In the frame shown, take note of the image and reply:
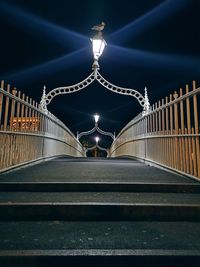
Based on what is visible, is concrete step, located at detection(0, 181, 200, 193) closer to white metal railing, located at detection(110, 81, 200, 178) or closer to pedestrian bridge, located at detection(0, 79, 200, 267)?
pedestrian bridge, located at detection(0, 79, 200, 267)

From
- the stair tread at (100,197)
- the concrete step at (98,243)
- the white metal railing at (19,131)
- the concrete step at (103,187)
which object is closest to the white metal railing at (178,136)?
the concrete step at (103,187)

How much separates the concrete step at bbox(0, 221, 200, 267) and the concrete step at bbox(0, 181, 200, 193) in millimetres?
894

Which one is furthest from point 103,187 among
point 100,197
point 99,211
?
point 99,211

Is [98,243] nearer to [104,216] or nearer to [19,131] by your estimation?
[104,216]

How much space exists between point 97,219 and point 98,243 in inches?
25.3

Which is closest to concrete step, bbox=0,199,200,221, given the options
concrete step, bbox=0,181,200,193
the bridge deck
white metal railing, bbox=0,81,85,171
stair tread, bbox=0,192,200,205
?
the bridge deck

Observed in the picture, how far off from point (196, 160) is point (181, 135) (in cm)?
70

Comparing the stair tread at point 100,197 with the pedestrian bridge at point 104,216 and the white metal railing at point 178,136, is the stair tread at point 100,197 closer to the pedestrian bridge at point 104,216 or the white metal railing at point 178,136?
the pedestrian bridge at point 104,216

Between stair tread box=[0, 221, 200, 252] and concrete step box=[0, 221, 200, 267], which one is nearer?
concrete step box=[0, 221, 200, 267]

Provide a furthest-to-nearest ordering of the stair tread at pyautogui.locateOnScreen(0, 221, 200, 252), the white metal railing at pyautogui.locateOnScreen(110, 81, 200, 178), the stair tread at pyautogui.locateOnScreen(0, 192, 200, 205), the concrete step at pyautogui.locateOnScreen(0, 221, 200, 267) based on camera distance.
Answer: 1. the white metal railing at pyautogui.locateOnScreen(110, 81, 200, 178)
2. the stair tread at pyautogui.locateOnScreen(0, 192, 200, 205)
3. the stair tread at pyautogui.locateOnScreen(0, 221, 200, 252)
4. the concrete step at pyautogui.locateOnScreen(0, 221, 200, 267)

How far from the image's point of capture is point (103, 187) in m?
3.53

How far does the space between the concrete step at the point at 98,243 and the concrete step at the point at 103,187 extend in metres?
0.89

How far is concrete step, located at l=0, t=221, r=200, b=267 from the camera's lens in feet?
6.08
